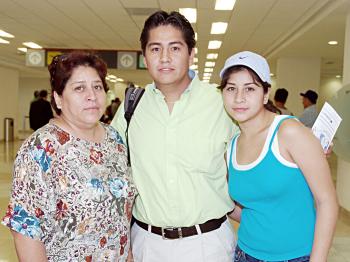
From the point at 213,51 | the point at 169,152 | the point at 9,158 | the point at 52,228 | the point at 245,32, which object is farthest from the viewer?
the point at 213,51

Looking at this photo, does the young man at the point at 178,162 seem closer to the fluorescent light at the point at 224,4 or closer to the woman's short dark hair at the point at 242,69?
the woman's short dark hair at the point at 242,69

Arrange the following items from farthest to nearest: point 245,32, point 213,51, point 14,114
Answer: point 14,114, point 213,51, point 245,32

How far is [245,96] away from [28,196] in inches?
37.7

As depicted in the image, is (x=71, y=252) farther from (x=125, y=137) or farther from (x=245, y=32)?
(x=245, y=32)

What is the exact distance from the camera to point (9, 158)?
38.2ft

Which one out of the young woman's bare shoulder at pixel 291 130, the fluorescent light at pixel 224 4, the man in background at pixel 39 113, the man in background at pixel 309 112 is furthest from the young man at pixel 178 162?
the man in background at pixel 39 113

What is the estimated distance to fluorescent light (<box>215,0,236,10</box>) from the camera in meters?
6.48

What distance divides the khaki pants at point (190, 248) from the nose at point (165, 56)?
823 millimetres

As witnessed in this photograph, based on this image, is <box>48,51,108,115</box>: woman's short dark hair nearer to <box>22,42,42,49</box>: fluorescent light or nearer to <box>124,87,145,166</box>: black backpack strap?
<box>124,87,145,166</box>: black backpack strap

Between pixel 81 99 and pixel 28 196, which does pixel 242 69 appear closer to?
pixel 81 99

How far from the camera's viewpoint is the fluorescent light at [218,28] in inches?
325

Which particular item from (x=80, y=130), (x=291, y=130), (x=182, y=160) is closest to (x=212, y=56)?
(x=182, y=160)

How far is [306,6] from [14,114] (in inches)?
559

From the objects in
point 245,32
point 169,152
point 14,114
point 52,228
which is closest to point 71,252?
point 52,228
